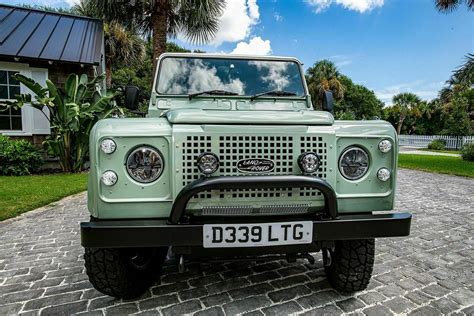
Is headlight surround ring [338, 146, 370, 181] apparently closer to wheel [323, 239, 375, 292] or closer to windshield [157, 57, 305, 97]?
wheel [323, 239, 375, 292]

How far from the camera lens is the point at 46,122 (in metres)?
9.72

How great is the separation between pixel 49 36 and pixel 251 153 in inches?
430

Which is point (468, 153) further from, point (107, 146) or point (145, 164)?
point (107, 146)

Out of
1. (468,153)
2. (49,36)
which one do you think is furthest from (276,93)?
(468,153)

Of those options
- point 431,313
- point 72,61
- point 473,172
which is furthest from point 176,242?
point 473,172

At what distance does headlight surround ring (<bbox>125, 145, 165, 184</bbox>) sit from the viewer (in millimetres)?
2072

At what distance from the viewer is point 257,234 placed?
2.03 m

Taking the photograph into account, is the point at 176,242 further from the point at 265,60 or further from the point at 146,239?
the point at 265,60

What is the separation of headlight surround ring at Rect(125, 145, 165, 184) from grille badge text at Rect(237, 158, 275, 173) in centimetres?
49

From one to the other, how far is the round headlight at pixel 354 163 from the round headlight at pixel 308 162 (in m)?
0.22

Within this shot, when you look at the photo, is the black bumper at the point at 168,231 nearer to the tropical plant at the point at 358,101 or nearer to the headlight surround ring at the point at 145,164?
the headlight surround ring at the point at 145,164

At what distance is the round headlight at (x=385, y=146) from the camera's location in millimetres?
2211

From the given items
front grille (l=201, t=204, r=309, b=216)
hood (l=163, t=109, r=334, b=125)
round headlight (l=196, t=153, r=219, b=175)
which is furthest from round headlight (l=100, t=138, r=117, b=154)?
front grille (l=201, t=204, r=309, b=216)

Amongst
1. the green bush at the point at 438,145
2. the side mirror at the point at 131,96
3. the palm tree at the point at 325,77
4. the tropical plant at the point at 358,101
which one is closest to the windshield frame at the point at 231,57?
the side mirror at the point at 131,96
